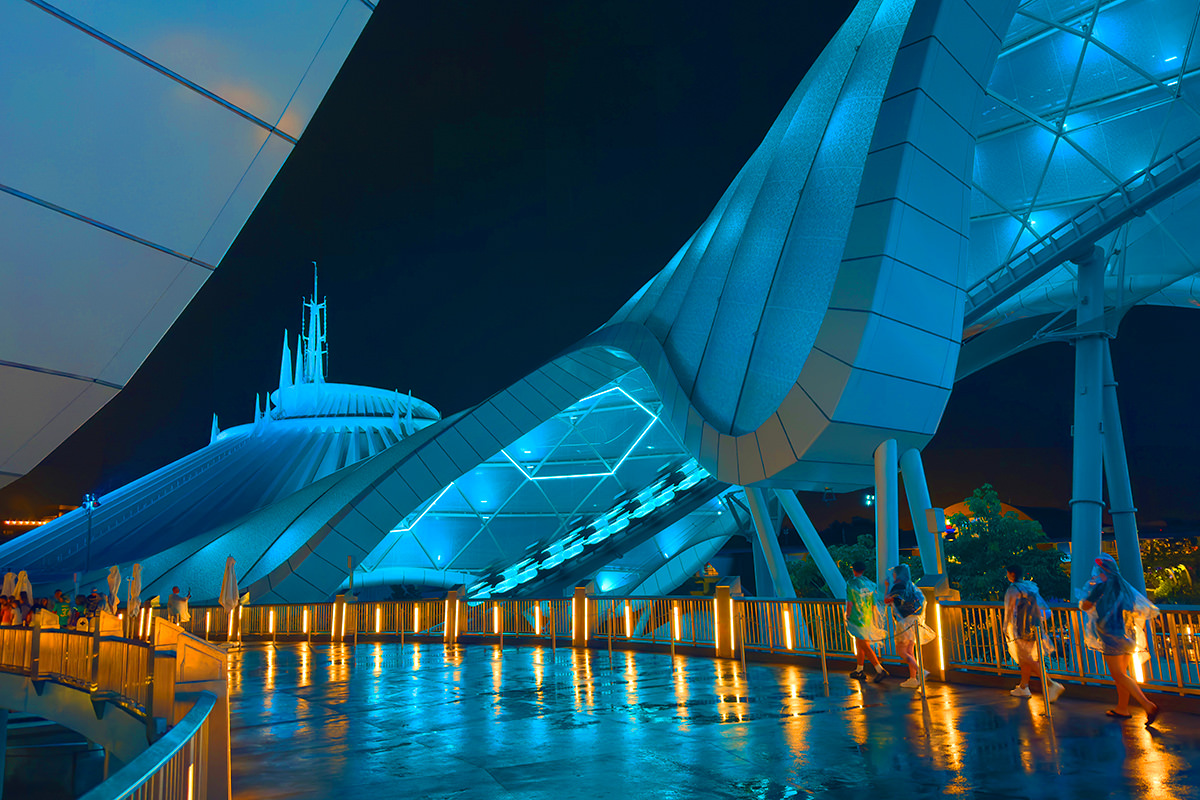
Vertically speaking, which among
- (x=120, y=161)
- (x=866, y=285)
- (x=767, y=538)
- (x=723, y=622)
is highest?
(x=866, y=285)

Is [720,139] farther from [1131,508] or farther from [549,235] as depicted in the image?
[1131,508]

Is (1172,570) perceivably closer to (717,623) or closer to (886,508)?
(886,508)

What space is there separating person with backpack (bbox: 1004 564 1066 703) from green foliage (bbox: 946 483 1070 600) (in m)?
32.0

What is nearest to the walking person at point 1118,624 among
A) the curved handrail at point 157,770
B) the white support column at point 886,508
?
the white support column at point 886,508

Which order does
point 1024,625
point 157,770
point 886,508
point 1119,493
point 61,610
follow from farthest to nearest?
1. point 1119,493
2. point 61,610
3. point 886,508
4. point 1024,625
5. point 157,770

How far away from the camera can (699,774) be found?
7.93 m

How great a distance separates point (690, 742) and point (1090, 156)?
26.1m

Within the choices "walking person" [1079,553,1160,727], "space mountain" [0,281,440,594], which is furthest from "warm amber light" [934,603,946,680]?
"space mountain" [0,281,440,594]

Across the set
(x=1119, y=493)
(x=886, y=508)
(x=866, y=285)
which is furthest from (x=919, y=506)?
(x=1119, y=493)

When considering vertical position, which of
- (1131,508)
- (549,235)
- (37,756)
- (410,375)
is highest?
(549,235)

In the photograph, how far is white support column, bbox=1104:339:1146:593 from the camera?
27.0 m

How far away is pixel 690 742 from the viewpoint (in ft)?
31.1

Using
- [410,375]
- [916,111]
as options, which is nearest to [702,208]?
[410,375]

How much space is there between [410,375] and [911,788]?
90165 millimetres
